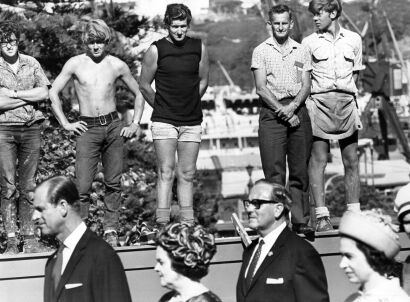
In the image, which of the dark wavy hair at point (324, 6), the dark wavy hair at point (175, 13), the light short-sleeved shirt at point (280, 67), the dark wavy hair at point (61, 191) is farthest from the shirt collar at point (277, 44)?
the dark wavy hair at point (61, 191)

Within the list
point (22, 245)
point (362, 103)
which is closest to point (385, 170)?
point (362, 103)

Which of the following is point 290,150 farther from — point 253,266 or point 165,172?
point 253,266

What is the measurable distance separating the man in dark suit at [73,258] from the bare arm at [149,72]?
9.63 ft

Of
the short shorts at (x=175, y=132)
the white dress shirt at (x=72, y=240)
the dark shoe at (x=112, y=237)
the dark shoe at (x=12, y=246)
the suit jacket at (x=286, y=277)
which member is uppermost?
the short shorts at (x=175, y=132)

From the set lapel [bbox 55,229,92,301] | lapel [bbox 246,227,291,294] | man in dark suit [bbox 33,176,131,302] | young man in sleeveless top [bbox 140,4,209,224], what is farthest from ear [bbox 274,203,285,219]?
young man in sleeveless top [bbox 140,4,209,224]

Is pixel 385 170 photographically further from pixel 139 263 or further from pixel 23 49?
pixel 139 263

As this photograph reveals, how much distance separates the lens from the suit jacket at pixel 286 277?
7.12 meters

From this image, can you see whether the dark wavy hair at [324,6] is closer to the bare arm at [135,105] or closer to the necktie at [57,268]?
the bare arm at [135,105]

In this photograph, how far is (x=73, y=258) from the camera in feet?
20.8

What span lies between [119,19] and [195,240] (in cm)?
1883

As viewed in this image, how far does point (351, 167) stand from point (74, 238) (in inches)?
162

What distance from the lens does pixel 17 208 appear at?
32.3ft

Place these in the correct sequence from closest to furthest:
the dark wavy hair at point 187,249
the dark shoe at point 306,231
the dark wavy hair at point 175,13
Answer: the dark wavy hair at point 187,249 → the dark wavy hair at point 175,13 → the dark shoe at point 306,231

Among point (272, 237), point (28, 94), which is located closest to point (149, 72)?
point (28, 94)
